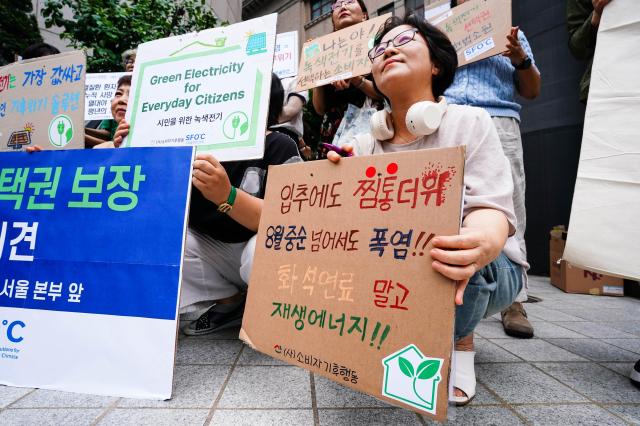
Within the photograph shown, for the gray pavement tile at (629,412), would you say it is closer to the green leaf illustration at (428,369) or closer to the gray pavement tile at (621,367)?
the gray pavement tile at (621,367)

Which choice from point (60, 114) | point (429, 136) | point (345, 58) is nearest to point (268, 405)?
point (429, 136)

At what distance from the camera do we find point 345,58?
2.21m

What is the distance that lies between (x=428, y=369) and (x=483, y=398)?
60cm

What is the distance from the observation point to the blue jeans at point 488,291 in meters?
1.04

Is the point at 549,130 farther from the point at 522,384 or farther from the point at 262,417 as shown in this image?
the point at 262,417

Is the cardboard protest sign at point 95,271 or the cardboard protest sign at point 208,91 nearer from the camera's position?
the cardboard protest sign at point 95,271

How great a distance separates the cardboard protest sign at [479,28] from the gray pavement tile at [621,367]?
1572 mm

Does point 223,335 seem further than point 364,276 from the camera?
Yes

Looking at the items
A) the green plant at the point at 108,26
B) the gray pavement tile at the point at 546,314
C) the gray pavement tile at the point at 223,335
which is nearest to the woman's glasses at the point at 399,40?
the gray pavement tile at the point at 223,335

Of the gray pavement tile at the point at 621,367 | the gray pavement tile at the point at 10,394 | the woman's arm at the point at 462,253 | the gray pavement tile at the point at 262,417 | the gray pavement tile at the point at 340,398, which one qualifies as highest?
the woman's arm at the point at 462,253

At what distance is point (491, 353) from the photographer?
1638 millimetres

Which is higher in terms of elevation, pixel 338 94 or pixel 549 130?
pixel 549 130

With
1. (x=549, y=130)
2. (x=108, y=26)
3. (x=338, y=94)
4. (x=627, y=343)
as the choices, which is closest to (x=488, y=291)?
(x=627, y=343)

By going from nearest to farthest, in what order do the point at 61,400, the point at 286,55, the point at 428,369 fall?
the point at 428,369, the point at 61,400, the point at 286,55
